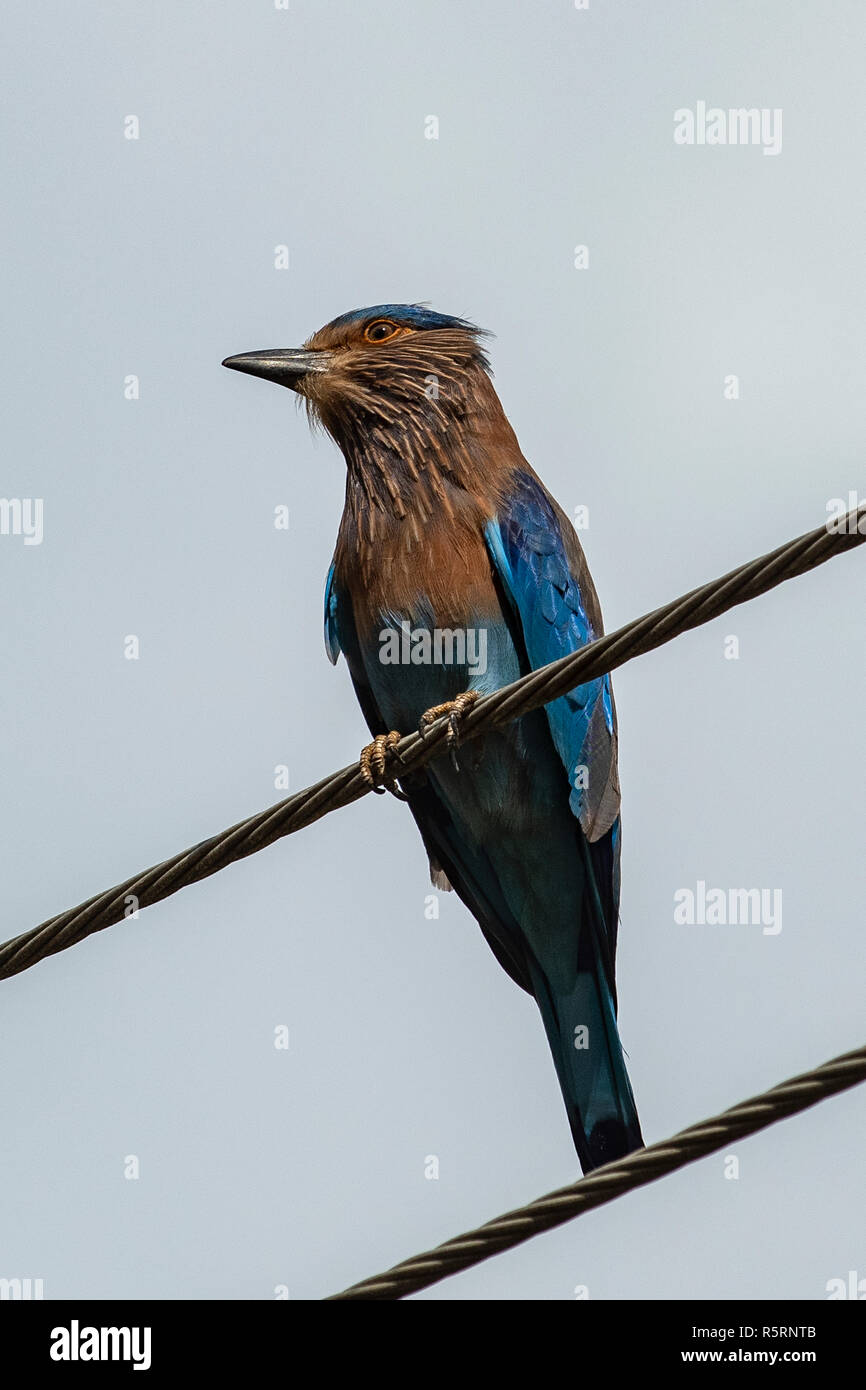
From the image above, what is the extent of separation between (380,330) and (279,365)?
0.47 metres

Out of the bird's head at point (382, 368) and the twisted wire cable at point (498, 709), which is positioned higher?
the bird's head at point (382, 368)

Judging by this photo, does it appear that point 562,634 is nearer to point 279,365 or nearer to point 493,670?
point 493,670

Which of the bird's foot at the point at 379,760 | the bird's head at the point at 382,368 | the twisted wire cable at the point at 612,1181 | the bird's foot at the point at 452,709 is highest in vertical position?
the bird's head at the point at 382,368

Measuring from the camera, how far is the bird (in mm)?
5879

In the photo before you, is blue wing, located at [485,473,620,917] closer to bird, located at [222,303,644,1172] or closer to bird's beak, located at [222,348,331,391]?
bird, located at [222,303,644,1172]

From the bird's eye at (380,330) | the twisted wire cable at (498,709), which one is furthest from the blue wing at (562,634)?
the twisted wire cable at (498,709)

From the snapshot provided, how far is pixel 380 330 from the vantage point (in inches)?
272

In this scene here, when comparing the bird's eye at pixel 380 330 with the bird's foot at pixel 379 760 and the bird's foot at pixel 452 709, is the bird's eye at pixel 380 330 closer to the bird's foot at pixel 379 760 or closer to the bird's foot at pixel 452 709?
the bird's foot at pixel 452 709

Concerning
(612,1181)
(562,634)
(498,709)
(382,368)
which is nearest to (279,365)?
(382,368)

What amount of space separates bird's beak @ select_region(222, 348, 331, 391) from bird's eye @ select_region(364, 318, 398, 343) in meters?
0.21

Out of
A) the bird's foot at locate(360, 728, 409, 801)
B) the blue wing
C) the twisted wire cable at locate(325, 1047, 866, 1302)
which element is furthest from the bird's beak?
the twisted wire cable at locate(325, 1047, 866, 1302)

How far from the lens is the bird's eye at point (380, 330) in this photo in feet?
22.6

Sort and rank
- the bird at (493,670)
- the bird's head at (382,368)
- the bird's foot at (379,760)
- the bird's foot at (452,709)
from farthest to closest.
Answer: the bird's head at (382,368), the bird at (493,670), the bird's foot at (452,709), the bird's foot at (379,760)

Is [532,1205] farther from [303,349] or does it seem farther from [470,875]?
[303,349]
